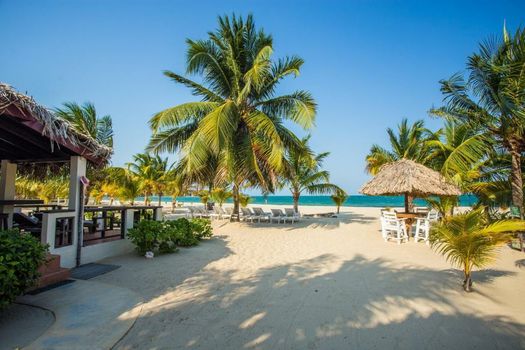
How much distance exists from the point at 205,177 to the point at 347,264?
8.58m

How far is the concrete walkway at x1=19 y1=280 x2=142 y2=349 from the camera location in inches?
119

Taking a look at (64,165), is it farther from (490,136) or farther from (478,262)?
(490,136)

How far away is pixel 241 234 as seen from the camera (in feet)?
38.2

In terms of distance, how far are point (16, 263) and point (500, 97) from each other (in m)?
10.8

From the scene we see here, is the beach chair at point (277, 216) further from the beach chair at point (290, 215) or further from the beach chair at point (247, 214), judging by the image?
the beach chair at point (247, 214)

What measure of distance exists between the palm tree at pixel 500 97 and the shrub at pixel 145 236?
9733mm

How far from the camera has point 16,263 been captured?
3176mm

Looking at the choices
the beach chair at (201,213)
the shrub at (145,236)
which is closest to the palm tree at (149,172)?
the beach chair at (201,213)

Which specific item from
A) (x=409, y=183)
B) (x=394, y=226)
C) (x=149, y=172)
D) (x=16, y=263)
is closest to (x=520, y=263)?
(x=394, y=226)

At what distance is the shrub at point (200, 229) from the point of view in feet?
31.0

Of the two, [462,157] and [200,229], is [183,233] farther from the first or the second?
[462,157]

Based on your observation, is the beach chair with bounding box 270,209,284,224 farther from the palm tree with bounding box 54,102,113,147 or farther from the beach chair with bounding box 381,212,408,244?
the palm tree with bounding box 54,102,113,147

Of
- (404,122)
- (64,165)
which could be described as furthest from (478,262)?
(404,122)

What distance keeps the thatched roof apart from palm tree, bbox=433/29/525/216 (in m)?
2.19
